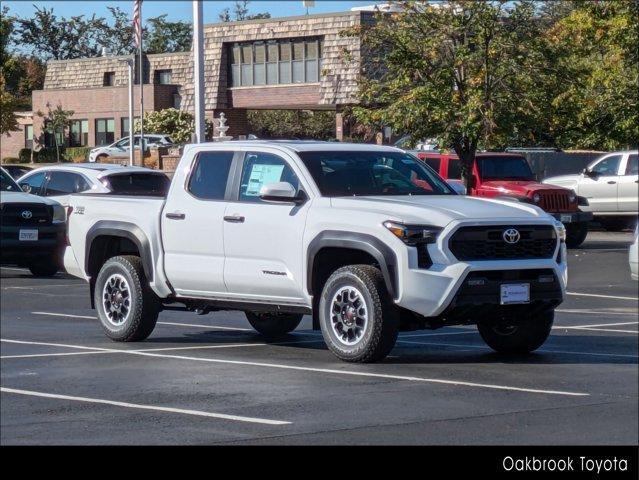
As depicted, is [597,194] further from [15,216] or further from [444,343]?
[444,343]

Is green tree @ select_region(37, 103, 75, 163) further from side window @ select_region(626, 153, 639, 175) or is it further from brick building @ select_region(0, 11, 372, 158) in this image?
side window @ select_region(626, 153, 639, 175)

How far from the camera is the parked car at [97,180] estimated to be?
30.1 ft

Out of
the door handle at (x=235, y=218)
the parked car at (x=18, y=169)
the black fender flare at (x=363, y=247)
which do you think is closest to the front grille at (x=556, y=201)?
the black fender flare at (x=363, y=247)

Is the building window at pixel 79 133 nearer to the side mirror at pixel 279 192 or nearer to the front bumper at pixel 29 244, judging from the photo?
the side mirror at pixel 279 192

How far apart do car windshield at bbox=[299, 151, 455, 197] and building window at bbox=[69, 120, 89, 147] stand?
2085mm

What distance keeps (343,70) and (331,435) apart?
303 centimetres

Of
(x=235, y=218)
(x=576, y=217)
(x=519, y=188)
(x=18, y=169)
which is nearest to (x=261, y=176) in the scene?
(x=235, y=218)

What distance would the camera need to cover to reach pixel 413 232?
7.86 meters

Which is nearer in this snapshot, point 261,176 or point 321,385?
point 321,385

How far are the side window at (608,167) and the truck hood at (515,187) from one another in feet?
3.94

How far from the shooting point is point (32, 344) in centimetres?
1105

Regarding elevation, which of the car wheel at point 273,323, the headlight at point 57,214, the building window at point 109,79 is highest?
the building window at point 109,79

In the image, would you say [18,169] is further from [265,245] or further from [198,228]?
[265,245]

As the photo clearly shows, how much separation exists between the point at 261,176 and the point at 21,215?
402cm
